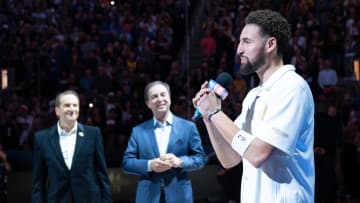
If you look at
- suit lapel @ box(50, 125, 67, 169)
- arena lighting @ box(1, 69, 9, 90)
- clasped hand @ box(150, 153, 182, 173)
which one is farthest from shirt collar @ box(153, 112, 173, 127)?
arena lighting @ box(1, 69, 9, 90)

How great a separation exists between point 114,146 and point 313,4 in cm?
641

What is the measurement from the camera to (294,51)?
13883 mm

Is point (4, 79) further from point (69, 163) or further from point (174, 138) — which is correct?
point (174, 138)

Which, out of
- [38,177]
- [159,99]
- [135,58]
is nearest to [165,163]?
[159,99]

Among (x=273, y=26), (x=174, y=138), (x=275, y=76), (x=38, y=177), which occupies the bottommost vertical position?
(x=38, y=177)

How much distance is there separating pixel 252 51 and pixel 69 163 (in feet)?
10.5

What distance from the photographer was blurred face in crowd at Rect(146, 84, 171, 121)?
5.77 m

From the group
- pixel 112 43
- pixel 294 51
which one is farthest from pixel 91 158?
pixel 112 43

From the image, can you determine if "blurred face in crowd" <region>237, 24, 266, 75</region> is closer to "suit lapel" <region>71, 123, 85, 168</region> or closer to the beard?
the beard

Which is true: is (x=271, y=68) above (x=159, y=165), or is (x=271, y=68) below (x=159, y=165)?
above

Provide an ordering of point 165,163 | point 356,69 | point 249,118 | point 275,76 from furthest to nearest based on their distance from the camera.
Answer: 1. point 356,69
2. point 165,163
3. point 249,118
4. point 275,76

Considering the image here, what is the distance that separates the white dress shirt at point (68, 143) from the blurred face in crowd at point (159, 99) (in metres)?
0.79

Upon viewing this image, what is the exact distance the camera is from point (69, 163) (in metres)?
5.99

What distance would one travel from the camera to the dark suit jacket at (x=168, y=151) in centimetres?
570
